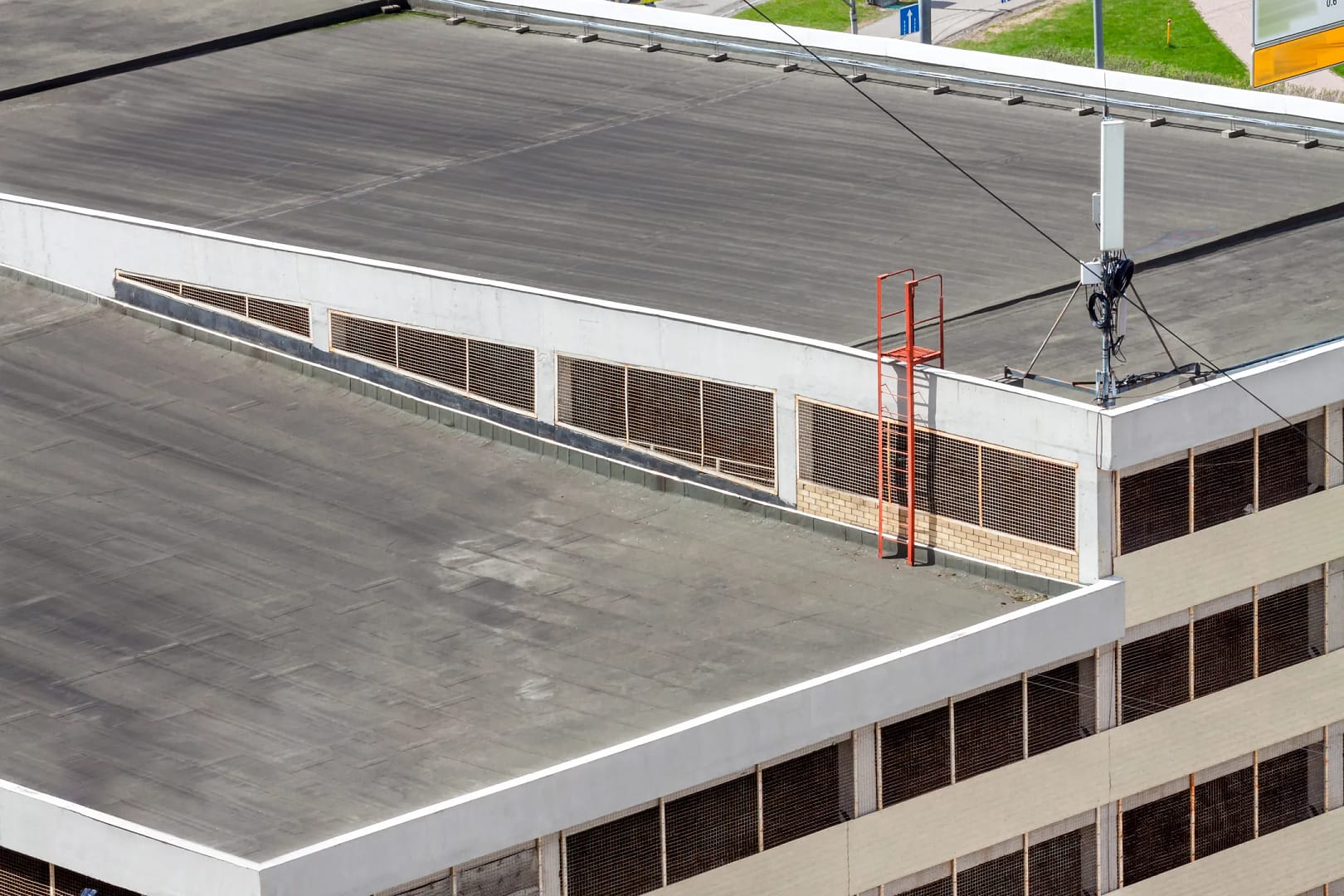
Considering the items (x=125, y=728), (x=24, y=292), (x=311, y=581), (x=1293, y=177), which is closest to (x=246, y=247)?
(x=24, y=292)

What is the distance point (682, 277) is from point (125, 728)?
1528cm

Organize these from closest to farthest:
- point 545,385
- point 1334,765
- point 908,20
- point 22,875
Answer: point 22,875 → point 1334,765 → point 545,385 → point 908,20

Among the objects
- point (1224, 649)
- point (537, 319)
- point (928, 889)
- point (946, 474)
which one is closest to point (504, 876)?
point (928, 889)

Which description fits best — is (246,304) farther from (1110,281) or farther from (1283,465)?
(1283,465)

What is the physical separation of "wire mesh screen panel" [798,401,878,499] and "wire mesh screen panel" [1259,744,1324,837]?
8.35 meters

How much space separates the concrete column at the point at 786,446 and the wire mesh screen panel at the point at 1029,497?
336 centimetres

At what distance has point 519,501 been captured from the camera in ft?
127

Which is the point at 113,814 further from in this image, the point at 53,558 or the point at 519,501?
the point at 519,501

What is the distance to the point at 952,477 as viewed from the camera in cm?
3644

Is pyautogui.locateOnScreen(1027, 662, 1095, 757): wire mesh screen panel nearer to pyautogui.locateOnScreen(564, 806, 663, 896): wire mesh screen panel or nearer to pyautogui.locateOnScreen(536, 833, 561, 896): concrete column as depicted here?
pyautogui.locateOnScreen(564, 806, 663, 896): wire mesh screen panel

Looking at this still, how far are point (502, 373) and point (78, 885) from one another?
13.8m

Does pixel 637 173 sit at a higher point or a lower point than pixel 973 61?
lower

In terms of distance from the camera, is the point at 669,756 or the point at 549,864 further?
the point at 669,756

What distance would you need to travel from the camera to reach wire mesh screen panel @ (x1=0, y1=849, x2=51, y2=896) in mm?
30344
